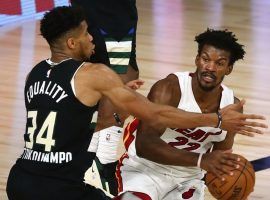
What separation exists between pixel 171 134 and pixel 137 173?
308 mm

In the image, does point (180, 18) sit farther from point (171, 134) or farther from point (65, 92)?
point (65, 92)

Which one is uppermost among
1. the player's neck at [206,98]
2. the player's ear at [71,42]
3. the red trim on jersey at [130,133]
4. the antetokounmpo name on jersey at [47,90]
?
the player's ear at [71,42]

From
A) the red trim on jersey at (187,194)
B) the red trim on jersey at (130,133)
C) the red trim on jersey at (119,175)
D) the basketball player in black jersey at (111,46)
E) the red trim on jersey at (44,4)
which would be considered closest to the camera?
the red trim on jersey at (119,175)

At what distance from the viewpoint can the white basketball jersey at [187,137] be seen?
5.10m

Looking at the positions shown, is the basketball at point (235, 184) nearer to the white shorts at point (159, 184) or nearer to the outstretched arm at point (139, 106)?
the white shorts at point (159, 184)

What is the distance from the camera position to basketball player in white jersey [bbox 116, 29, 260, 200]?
16.2 ft

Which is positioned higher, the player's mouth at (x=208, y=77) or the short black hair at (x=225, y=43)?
the short black hair at (x=225, y=43)

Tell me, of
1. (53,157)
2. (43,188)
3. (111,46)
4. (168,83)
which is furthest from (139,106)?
(111,46)

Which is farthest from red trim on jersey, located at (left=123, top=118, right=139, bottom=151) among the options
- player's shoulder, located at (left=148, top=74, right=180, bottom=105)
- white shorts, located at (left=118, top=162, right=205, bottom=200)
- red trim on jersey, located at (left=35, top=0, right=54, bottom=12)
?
red trim on jersey, located at (left=35, top=0, right=54, bottom=12)

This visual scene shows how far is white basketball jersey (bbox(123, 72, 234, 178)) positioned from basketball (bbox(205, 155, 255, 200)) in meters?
0.22

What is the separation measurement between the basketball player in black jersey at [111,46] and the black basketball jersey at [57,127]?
127 centimetres

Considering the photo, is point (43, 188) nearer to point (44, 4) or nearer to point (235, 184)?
point (235, 184)

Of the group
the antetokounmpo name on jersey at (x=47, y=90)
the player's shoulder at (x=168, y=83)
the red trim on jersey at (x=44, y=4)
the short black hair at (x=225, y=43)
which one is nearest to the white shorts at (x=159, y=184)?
the player's shoulder at (x=168, y=83)

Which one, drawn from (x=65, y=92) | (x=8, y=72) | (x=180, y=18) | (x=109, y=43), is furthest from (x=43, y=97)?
(x=180, y=18)
